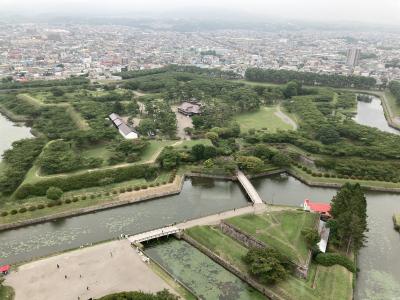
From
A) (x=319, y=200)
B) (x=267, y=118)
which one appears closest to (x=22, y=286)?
(x=319, y=200)

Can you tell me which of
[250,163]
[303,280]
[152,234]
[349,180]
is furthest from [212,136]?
[303,280]

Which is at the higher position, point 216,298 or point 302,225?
point 302,225

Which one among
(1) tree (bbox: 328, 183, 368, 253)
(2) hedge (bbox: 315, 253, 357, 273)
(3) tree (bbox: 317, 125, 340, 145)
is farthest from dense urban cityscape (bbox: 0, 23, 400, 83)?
(2) hedge (bbox: 315, 253, 357, 273)

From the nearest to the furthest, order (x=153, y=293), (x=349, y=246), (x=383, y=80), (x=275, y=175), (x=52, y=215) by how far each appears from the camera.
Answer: (x=153, y=293) → (x=349, y=246) → (x=52, y=215) → (x=275, y=175) → (x=383, y=80)

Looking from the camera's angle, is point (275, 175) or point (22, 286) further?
point (275, 175)

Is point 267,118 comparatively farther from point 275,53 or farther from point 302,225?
point 275,53

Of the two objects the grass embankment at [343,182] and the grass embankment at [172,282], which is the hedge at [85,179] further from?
the grass embankment at [343,182]
